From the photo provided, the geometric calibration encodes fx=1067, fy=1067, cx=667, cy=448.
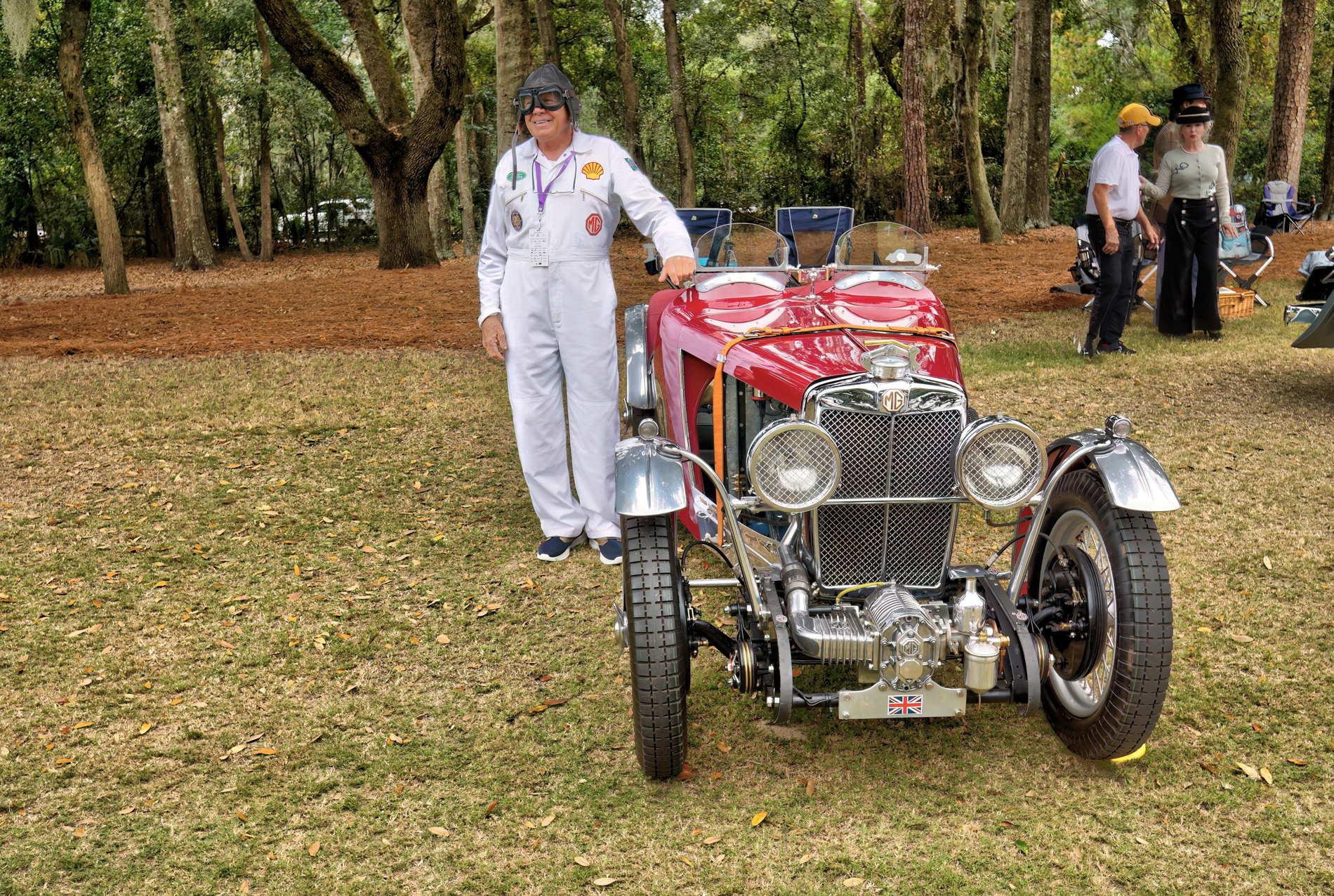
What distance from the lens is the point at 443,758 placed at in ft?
11.7

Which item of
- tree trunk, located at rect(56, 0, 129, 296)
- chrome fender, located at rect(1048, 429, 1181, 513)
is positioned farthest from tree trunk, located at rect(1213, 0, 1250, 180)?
tree trunk, located at rect(56, 0, 129, 296)

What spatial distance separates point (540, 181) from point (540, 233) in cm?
23

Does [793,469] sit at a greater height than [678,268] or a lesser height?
lesser

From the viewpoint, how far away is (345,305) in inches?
544

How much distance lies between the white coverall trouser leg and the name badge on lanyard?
4 cm

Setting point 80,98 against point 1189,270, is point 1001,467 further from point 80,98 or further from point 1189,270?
point 80,98

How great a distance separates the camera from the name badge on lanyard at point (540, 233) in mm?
4852

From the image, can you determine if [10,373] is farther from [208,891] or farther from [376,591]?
[208,891]

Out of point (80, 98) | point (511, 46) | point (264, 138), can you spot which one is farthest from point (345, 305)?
point (264, 138)

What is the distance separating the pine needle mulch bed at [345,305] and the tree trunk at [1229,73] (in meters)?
1.84

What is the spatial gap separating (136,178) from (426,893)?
3205 centimetres

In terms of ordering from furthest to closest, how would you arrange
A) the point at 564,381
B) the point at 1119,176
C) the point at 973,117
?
the point at 973,117
the point at 1119,176
the point at 564,381

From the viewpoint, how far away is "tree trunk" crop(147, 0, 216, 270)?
17500 mm

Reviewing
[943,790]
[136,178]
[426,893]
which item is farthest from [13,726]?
[136,178]
